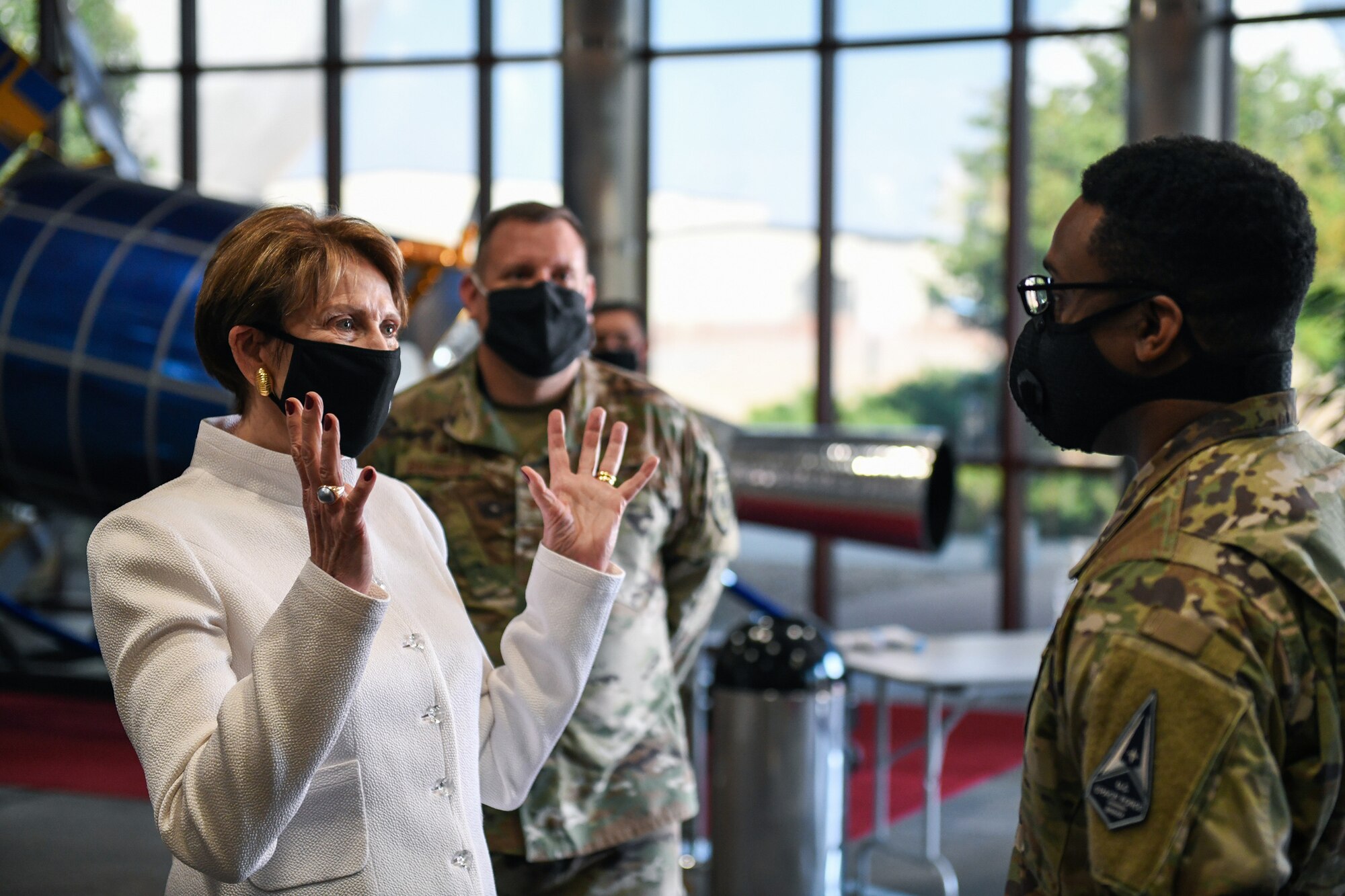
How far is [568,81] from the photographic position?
7.29m

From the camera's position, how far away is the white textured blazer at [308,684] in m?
1.25

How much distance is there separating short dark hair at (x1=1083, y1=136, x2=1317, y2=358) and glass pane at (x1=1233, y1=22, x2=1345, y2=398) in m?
5.90

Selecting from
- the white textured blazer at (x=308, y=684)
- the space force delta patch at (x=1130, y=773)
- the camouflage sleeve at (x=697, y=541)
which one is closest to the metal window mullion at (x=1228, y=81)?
the camouflage sleeve at (x=697, y=541)

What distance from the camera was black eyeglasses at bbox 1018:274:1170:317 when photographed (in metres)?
1.24

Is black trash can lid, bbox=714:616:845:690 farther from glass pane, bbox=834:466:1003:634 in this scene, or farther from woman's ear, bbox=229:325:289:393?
glass pane, bbox=834:466:1003:634

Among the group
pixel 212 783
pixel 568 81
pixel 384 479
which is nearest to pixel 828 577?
pixel 568 81

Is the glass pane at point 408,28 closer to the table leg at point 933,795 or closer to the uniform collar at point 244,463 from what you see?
the table leg at point 933,795

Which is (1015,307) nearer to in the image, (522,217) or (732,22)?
(732,22)

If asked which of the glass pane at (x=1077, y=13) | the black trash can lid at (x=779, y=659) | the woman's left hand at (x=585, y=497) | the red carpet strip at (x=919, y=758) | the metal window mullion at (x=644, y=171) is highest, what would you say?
the glass pane at (x=1077, y=13)

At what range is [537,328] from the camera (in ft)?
8.25

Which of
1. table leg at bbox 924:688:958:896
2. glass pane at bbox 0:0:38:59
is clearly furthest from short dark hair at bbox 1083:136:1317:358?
glass pane at bbox 0:0:38:59

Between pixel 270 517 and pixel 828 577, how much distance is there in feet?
20.4

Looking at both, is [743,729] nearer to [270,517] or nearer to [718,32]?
[270,517]

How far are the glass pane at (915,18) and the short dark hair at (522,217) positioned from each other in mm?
5197
